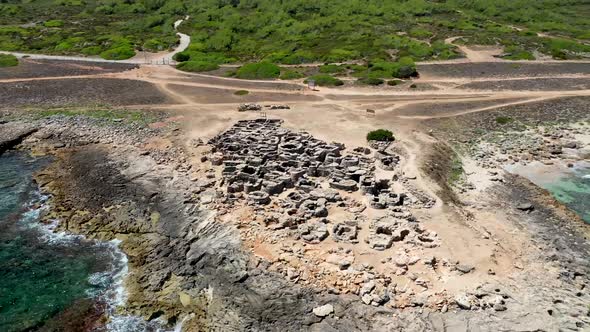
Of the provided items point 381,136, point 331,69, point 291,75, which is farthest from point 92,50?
point 381,136

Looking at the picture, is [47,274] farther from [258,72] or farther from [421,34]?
[421,34]

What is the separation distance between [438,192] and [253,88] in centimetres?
4011

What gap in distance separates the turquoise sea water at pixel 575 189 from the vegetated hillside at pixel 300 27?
49.0 meters

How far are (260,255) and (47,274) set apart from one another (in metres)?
14.1

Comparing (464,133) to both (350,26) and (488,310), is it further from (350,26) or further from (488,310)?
(350,26)

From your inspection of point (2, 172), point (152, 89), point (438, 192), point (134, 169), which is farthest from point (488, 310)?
point (152, 89)

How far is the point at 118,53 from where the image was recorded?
9588 cm

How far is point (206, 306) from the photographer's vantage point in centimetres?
2577

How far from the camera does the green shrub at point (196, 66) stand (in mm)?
81731

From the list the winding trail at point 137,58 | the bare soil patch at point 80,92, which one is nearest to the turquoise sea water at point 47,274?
the bare soil patch at point 80,92

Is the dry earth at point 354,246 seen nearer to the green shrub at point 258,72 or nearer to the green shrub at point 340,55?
the green shrub at point 258,72

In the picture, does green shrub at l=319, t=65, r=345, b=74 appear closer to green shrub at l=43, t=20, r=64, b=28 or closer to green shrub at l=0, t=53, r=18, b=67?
green shrub at l=0, t=53, r=18, b=67

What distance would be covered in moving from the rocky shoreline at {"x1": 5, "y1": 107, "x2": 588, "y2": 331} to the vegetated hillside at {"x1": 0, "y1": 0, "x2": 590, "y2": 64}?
53.2 meters

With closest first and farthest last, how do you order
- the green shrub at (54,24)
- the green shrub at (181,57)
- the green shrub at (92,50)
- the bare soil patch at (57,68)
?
the bare soil patch at (57,68), the green shrub at (181,57), the green shrub at (92,50), the green shrub at (54,24)
